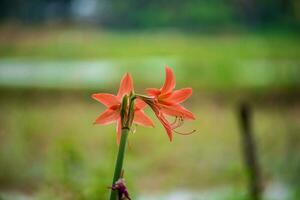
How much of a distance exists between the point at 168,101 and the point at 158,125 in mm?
2623

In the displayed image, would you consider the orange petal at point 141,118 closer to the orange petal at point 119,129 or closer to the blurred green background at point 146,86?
the orange petal at point 119,129

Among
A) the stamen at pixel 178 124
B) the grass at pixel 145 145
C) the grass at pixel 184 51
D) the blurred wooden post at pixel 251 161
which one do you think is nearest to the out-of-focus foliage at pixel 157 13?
the grass at pixel 184 51

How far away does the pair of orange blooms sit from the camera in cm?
42

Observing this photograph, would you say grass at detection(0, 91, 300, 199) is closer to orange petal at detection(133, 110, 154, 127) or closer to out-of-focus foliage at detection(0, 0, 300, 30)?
orange petal at detection(133, 110, 154, 127)

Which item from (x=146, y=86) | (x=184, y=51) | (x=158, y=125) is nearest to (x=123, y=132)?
(x=158, y=125)

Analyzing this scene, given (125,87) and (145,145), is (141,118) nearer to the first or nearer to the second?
(125,87)

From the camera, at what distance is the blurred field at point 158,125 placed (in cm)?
156

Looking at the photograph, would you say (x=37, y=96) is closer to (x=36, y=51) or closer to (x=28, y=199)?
(x=36, y=51)

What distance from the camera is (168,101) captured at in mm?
436

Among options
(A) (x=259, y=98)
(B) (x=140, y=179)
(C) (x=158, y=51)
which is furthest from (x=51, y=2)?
(B) (x=140, y=179)

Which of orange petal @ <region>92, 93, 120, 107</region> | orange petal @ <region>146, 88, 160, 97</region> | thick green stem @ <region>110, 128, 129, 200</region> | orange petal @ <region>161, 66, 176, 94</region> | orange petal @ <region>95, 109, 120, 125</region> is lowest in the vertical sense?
thick green stem @ <region>110, 128, 129, 200</region>

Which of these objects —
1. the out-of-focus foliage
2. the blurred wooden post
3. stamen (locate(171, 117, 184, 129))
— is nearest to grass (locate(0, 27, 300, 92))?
the out-of-focus foliage

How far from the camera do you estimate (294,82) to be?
12.8 ft

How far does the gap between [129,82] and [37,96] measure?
138 inches
